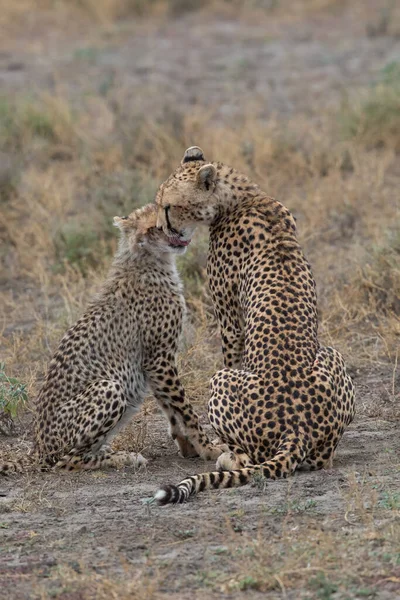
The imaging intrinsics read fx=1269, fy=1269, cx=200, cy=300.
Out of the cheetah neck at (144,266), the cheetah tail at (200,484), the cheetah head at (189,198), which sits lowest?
the cheetah tail at (200,484)

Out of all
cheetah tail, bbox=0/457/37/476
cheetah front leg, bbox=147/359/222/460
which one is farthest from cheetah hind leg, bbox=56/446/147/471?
cheetah front leg, bbox=147/359/222/460

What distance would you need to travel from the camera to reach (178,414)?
635 centimetres

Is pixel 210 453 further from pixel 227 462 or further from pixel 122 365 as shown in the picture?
pixel 122 365

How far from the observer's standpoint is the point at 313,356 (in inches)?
223

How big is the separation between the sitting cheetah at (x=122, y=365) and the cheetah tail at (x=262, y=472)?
830 mm

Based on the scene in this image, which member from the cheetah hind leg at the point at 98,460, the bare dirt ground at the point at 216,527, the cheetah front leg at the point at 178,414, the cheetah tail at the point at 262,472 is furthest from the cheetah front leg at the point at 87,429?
the cheetah tail at the point at 262,472

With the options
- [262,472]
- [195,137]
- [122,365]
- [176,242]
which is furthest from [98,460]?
[195,137]

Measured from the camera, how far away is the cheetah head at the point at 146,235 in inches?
255

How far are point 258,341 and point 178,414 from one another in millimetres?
847

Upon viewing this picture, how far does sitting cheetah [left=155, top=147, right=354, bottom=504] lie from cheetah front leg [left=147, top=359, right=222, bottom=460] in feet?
1.18

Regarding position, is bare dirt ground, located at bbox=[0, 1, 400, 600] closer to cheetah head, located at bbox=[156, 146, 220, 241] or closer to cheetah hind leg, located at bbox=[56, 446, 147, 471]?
cheetah hind leg, located at bbox=[56, 446, 147, 471]

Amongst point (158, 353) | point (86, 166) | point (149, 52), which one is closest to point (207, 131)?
point (86, 166)

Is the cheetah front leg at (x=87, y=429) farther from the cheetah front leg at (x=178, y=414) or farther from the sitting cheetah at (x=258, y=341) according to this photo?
the sitting cheetah at (x=258, y=341)

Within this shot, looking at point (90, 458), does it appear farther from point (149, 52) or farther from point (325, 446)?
point (149, 52)
